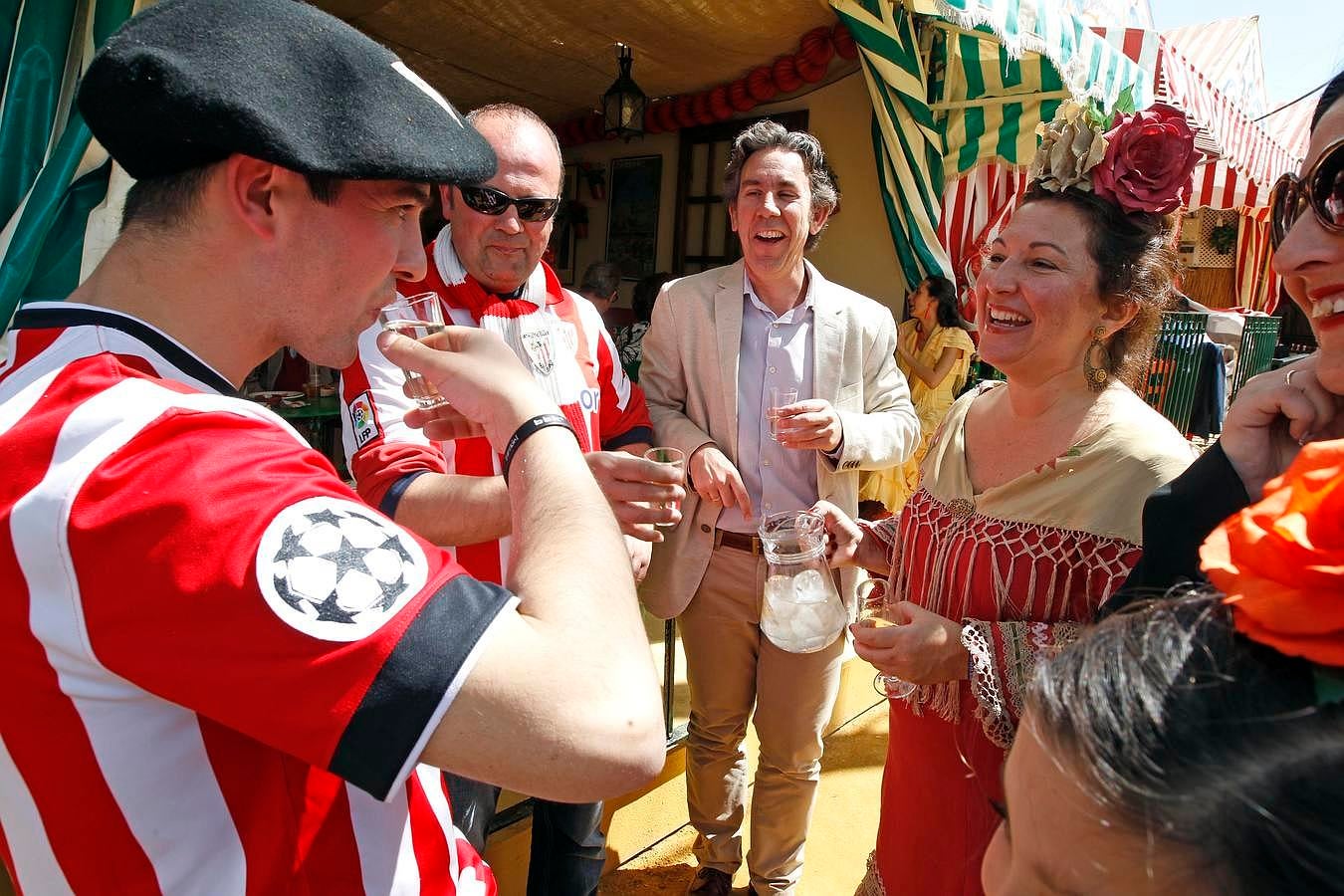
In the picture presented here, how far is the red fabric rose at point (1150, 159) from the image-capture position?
169 centimetres

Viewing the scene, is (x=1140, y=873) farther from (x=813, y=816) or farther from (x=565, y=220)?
(x=565, y=220)

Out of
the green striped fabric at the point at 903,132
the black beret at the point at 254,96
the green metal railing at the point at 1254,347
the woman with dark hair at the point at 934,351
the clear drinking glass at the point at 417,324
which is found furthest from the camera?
the green metal railing at the point at 1254,347

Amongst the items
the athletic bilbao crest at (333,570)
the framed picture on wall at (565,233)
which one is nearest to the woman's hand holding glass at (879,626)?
the athletic bilbao crest at (333,570)

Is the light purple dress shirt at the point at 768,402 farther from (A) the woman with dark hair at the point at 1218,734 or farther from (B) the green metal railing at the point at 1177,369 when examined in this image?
(B) the green metal railing at the point at 1177,369

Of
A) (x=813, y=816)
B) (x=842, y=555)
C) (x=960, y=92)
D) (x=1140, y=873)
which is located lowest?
(x=813, y=816)

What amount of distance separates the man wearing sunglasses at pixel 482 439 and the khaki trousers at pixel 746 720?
61 centimetres

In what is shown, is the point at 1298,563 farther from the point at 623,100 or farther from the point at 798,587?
the point at 623,100

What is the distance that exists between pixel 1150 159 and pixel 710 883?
282 centimetres

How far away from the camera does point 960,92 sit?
6.27 meters

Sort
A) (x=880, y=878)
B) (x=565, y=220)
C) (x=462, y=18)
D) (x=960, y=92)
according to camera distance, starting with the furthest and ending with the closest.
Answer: (x=565, y=220) < (x=462, y=18) < (x=960, y=92) < (x=880, y=878)

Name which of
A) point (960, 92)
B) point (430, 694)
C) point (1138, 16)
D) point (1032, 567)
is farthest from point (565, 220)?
point (430, 694)

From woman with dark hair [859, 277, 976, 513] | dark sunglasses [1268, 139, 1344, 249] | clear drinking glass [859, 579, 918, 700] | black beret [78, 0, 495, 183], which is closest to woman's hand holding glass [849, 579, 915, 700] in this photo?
clear drinking glass [859, 579, 918, 700]

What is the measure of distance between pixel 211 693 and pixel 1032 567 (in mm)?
1559

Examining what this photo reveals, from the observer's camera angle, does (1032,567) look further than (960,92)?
No
